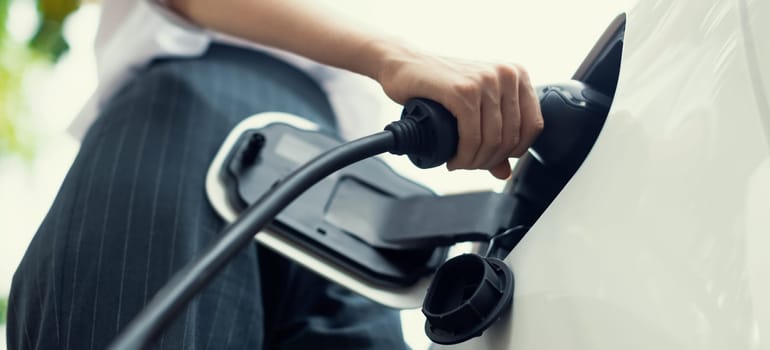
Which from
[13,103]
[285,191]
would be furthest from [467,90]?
[13,103]

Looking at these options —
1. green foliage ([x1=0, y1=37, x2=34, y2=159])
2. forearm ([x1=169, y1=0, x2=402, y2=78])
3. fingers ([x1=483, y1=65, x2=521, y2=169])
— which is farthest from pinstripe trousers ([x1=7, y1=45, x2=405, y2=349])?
green foliage ([x1=0, y1=37, x2=34, y2=159])

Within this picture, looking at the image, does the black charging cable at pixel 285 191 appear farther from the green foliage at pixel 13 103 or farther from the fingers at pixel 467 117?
the green foliage at pixel 13 103

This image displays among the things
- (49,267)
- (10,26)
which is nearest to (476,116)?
(49,267)

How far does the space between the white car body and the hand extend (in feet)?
0.26

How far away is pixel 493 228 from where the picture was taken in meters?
0.48

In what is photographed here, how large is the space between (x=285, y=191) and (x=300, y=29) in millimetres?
251

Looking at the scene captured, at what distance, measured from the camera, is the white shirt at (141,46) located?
73 cm

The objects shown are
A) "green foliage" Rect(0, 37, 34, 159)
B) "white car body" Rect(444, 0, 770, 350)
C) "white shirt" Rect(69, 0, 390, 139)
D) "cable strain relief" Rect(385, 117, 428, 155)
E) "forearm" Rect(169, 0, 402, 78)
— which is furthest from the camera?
"green foliage" Rect(0, 37, 34, 159)

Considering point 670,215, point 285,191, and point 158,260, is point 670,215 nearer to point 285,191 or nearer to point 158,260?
point 285,191

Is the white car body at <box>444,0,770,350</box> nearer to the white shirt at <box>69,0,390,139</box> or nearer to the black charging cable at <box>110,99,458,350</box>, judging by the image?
the black charging cable at <box>110,99,458,350</box>

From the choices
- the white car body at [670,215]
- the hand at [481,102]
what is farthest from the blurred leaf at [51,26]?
the white car body at [670,215]

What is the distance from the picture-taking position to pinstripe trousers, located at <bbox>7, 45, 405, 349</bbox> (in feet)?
1.56

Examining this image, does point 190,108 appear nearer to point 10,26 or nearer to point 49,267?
point 49,267

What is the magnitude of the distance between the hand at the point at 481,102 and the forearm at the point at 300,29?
58mm
